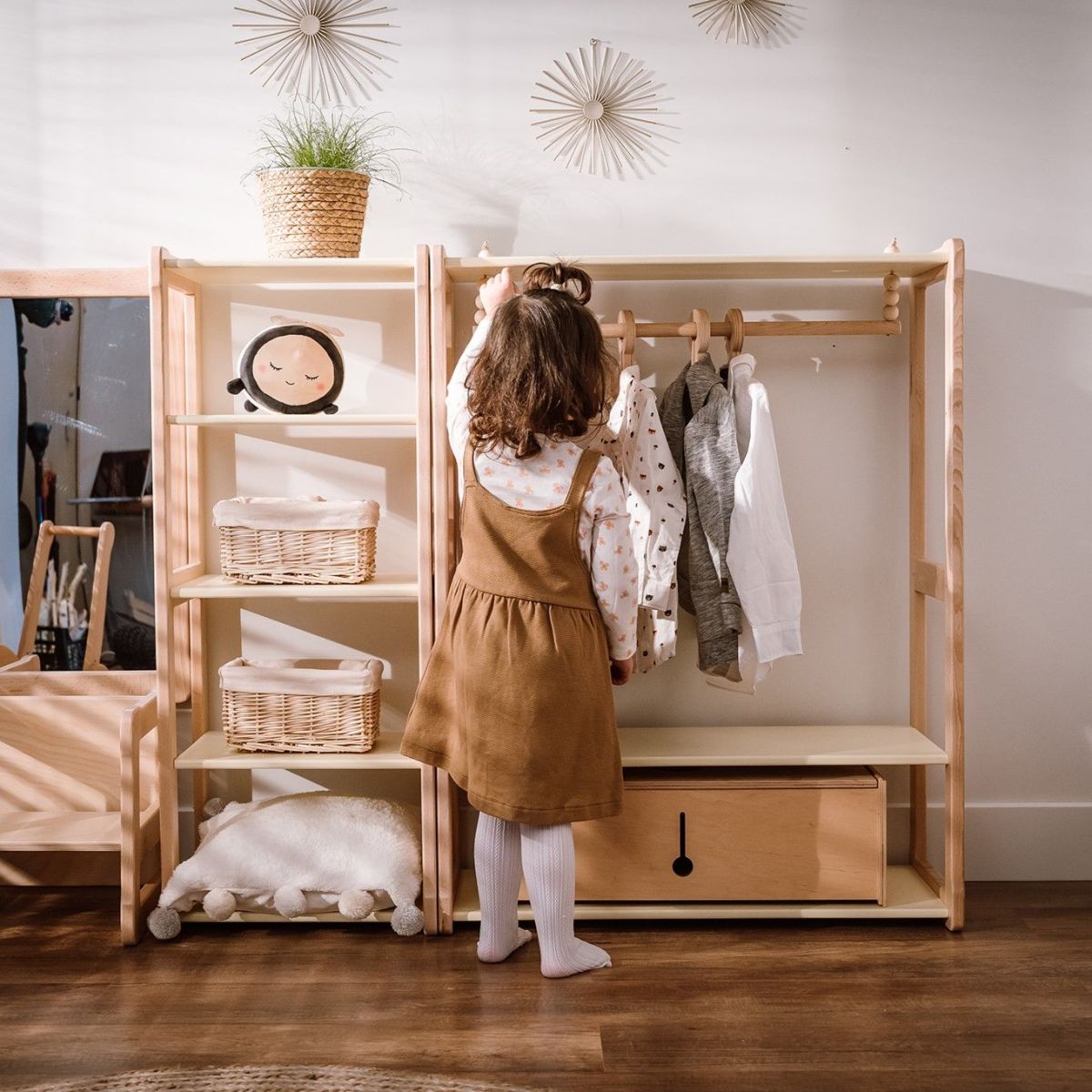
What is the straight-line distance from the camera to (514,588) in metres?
1.99

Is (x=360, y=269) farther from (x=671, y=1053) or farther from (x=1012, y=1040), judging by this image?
(x=1012, y=1040)

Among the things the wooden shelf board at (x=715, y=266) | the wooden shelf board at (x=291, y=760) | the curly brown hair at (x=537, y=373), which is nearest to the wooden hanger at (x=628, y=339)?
the wooden shelf board at (x=715, y=266)

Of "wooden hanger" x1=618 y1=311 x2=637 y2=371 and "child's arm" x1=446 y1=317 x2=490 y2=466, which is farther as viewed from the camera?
"wooden hanger" x1=618 y1=311 x2=637 y2=371

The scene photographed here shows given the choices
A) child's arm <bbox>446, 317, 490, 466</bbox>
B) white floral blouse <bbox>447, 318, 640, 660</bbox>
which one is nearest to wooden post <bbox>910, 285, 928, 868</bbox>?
white floral blouse <bbox>447, 318, 640, 660</bbox>

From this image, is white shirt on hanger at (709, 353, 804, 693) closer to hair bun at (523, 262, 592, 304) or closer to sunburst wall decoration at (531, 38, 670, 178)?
hair bun at (523, 262, 592, 304)

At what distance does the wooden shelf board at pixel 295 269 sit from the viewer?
7.36 feet

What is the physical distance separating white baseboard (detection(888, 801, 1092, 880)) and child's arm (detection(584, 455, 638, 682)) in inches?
42.3

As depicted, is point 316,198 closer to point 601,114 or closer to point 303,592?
point 601,114

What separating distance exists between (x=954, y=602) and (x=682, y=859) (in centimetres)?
84

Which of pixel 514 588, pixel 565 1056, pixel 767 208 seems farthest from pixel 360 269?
pixel 565 1056

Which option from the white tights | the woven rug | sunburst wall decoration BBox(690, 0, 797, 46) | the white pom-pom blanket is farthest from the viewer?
sunburst wall decoration BBox(690, 0, 797, 46)

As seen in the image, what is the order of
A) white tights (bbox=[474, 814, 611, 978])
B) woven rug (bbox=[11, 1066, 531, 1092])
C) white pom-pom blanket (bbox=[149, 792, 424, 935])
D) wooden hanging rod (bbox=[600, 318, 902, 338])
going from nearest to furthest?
woven rug (bbox=[11, 1066, 531, 1092]), white tights (bbox=[474, 814, 611, 978]), white pom-pom blanket (bbox=[149, 792, 424, 935]), wooden hanging rod (bbox=[600, 318, 902, 338])

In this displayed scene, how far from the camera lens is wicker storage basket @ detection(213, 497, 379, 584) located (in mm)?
2273

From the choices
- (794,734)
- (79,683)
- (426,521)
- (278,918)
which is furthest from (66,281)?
(794,734)
